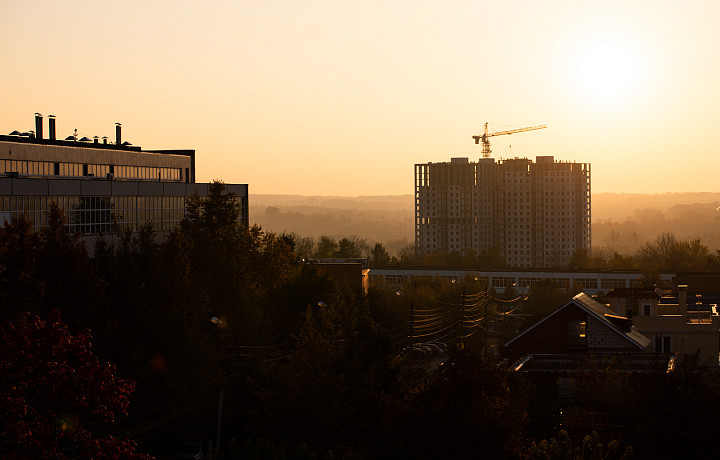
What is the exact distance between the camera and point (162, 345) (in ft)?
106

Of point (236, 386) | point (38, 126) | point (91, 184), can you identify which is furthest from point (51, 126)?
point (236, 386)

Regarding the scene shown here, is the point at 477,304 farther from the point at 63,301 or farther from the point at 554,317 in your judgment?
the point at 63,301

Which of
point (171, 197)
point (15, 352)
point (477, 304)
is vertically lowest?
point (477, 304)

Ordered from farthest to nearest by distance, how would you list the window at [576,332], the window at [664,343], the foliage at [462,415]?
the window at [664,343]
the window at [576,332]
the foliage at [462,415]

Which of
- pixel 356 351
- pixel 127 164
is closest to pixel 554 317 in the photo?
pixel 356 351

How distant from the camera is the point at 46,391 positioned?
15.0 meters

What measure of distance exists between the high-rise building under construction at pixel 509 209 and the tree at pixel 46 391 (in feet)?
519

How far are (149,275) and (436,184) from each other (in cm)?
15729

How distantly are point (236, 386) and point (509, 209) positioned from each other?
152830 millimetres

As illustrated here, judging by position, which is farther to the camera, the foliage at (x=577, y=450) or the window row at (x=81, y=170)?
the window row at (x=81, y=170)

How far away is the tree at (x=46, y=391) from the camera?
567 inches

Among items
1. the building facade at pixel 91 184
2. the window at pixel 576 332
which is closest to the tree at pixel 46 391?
the window at pixel 576 332

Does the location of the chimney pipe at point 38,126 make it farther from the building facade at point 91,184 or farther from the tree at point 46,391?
the tree at point 46,391

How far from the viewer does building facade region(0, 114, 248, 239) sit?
1805 inches
